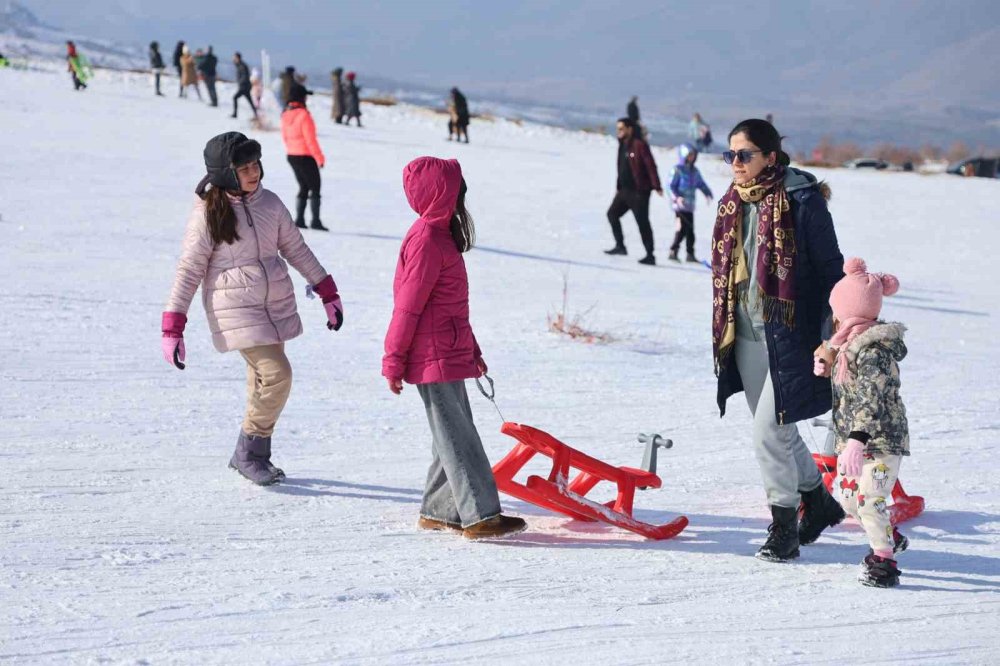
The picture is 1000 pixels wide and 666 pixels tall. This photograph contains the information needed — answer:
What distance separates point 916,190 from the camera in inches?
993

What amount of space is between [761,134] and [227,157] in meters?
2.10

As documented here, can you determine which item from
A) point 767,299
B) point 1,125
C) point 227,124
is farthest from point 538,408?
point 227,124

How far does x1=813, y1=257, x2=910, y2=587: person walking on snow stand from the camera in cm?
412

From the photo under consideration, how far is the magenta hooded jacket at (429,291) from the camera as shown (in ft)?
14.6

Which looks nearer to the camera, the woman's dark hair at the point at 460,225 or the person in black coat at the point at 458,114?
the woman's dark hair at the point at 460,225

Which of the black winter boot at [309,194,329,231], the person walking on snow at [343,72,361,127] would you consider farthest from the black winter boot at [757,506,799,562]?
the person walking on snow at [343,72,361,127]

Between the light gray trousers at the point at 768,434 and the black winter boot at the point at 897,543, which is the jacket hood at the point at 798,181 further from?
the black winter boot at the point at 897,543

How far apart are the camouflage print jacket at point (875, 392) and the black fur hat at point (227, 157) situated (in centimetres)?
246

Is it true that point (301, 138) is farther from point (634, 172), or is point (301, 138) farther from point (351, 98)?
point (351, 98)

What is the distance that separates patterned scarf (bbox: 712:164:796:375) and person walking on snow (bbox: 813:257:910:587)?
0.21 meters

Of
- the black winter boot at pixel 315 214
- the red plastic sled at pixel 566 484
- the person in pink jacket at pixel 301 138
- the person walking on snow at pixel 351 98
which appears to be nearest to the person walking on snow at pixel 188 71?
the person walking on snow at pixel 351 98

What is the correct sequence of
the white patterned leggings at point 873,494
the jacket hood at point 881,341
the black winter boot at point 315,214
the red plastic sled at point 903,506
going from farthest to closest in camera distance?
1. the black winter boot at point 315,214
2. the red plastic sled at point 903,506
3. the white patterned leggings at point 873,494
4. the jacket hood at point 881,341

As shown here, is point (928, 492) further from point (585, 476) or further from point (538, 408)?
point (538, 408)

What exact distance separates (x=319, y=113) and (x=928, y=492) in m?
27.2
